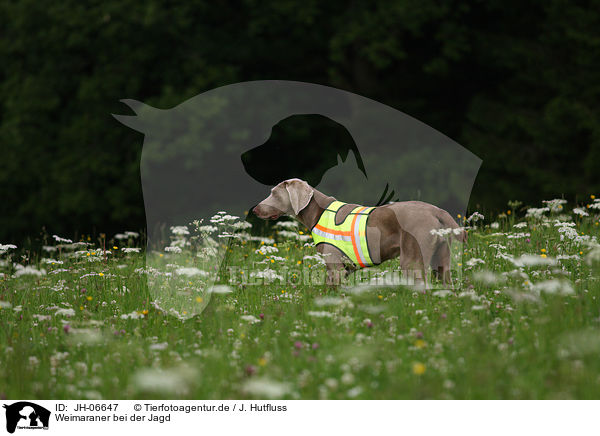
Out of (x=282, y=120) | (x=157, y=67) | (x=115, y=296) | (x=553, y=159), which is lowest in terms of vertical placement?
(x=115, y=296)

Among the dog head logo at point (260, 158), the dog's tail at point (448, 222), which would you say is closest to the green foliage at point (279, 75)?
the dog head logo at point (260, 158)

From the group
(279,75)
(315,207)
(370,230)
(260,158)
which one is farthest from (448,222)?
(279,75)

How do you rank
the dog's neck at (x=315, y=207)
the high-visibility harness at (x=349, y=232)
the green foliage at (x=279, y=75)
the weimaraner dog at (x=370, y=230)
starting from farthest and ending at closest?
the green foliage at (x=279, y=75) → the dog's neck at (x=315, y=207) → the high-visibility harness at (x=349, y=232) → the weimaraner dog at (x=370, y=230)

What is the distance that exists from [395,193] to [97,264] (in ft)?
12.3

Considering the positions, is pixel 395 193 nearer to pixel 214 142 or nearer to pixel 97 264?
pixel 97 264

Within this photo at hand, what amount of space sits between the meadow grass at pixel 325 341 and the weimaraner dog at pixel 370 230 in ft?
0.84

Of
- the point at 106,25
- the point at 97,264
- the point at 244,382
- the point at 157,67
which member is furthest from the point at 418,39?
the point at 244,382

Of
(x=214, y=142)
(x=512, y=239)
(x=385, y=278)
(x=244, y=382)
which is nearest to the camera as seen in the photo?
(x=244, y=382)

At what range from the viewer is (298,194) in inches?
231

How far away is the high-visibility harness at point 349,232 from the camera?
5621 mm

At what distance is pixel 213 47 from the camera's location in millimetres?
17766

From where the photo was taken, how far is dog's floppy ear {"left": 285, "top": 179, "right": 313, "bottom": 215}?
584 centimetres
